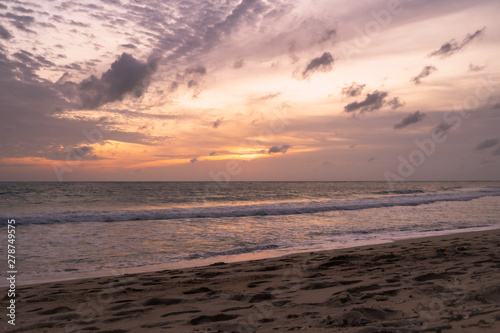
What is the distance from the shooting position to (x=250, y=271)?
7.70 meters

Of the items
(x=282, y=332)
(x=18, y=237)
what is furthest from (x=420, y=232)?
(x=18, y=237)

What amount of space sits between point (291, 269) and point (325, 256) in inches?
80.5

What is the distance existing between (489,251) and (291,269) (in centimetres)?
539

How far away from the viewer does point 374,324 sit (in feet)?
12.1

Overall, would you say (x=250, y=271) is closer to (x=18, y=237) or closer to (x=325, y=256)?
(x=325, y=256)

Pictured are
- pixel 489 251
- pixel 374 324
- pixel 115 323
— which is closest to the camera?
pixel 374 324

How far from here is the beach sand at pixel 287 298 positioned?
156 inches

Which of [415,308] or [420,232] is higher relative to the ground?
[415,308]

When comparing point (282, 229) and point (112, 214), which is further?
point (112, 214)

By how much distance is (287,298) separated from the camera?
17.4 feet

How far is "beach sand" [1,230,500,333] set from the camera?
3.95m

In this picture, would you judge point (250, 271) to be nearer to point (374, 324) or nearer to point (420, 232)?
point (374, 324)

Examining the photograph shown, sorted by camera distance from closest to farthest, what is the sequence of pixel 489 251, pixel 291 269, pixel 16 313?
pixel 16 313 < pixel 291 269 < pixel 489 251

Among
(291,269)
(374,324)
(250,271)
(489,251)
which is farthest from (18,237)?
(489,251)
